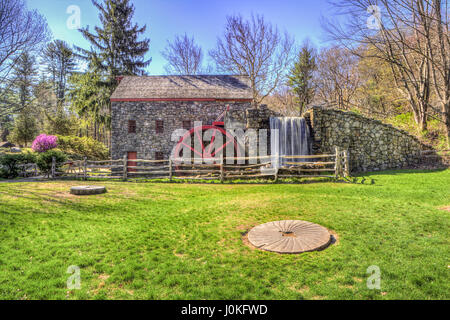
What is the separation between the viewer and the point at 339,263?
9.67 feet

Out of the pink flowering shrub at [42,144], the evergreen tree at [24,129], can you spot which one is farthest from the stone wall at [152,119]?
the evergreen tree at [24,129]

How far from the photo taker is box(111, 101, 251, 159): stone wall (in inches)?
591

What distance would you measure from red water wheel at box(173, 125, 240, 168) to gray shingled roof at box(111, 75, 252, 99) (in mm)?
3046

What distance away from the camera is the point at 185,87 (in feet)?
52.0

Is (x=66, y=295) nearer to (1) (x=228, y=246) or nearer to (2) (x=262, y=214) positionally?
→ (1) (x=228, y=246)

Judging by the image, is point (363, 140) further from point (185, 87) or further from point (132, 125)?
point (132, 125)

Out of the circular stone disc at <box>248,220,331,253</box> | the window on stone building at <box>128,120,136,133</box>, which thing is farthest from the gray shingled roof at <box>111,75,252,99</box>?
the circular stone disc at <box>248,220,331,253</box>

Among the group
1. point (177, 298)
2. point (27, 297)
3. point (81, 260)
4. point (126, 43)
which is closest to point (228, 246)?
point (177, 298)

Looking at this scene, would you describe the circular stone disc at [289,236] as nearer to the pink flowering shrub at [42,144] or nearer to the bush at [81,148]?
the pink flowering shrub at [42,144]

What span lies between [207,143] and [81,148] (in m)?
13.4

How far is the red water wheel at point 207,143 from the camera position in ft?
39.0

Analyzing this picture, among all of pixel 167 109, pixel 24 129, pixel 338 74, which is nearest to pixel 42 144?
pixel 167 109

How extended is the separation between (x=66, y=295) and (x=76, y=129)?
24911 mm

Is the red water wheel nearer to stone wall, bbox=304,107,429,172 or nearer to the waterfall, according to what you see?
the waterfall
